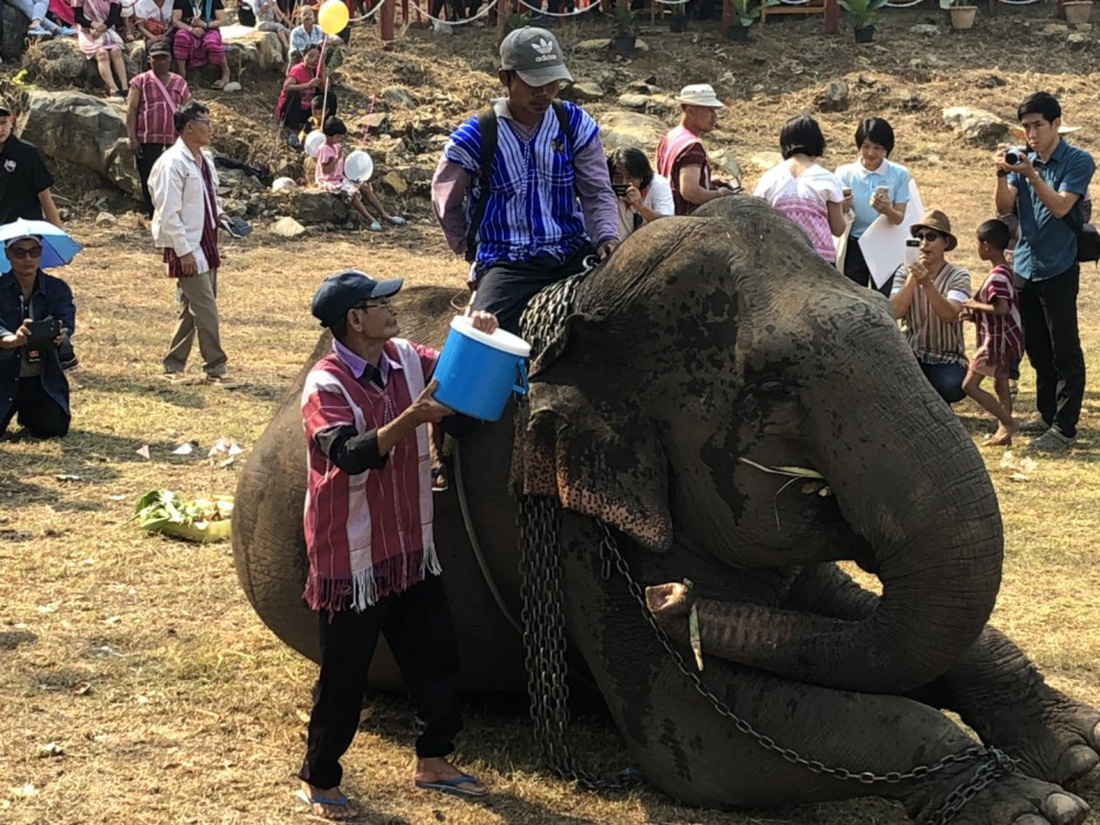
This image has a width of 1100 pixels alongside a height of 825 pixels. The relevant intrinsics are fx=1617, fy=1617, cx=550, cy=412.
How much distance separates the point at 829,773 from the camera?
201 inches

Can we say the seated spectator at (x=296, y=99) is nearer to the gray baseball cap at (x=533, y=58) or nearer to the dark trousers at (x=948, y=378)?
the dark trousers at (x=948, y=378)

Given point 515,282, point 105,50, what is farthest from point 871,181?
point 105,50

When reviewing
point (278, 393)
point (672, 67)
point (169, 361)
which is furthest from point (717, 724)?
point (672, 67)

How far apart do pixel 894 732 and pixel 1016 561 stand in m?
3.42

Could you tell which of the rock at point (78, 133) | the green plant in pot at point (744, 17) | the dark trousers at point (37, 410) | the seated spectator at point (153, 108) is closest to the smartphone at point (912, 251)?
the dark trousers at point (37, 410)

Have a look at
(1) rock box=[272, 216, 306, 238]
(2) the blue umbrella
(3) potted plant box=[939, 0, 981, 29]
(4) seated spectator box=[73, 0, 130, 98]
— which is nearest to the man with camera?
(2) the blue umbrella

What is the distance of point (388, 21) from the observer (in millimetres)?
30297

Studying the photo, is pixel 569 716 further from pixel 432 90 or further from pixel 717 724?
pixel 432 90

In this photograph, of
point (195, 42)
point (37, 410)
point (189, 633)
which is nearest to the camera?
point (189, 633)

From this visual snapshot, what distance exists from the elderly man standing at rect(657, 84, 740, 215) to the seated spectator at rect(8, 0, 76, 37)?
16796mm

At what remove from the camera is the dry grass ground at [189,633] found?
5445 millimetres

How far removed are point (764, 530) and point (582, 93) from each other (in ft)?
76.9

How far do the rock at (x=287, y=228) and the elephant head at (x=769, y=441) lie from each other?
614 inches

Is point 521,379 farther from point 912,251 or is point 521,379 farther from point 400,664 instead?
point 912,251
